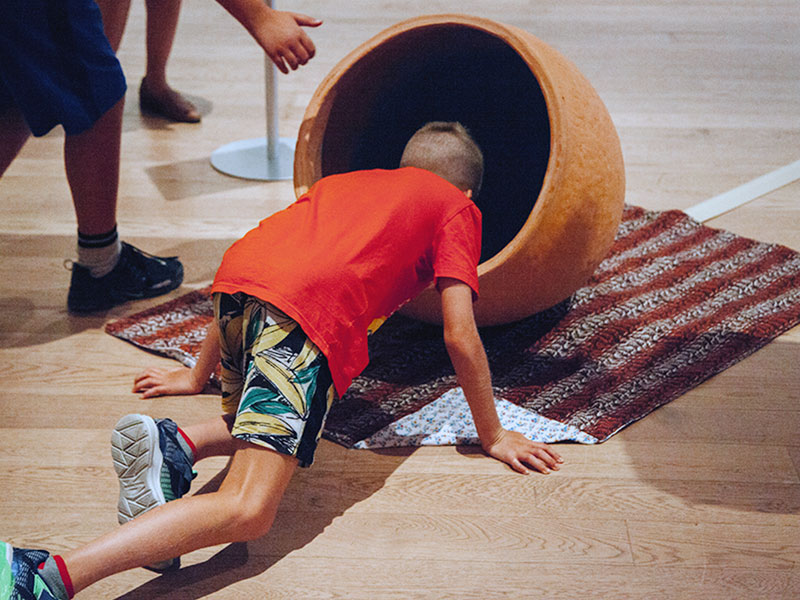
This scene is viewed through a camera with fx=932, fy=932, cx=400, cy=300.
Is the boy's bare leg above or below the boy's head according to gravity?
below

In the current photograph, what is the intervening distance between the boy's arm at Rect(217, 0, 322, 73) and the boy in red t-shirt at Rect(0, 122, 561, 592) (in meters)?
0.27

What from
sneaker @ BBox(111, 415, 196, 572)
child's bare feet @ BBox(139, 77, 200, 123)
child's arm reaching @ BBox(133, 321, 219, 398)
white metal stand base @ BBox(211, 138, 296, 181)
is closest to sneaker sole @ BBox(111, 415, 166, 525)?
sneaker @ BBox(111, 415, 196, 572)

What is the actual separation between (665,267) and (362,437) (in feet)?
2.97

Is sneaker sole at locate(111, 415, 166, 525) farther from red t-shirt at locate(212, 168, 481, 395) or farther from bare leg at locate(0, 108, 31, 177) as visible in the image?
bare leg at locate(0, 108, 31, 177)

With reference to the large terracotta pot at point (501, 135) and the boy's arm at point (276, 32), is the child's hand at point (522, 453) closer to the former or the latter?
the large terracotta pot at point (501, 135)

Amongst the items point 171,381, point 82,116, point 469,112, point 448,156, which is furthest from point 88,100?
point 469,112

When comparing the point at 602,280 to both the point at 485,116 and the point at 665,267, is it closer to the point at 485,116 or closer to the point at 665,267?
the point at 665,267

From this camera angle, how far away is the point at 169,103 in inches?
115

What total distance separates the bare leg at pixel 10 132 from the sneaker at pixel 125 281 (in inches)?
10.6

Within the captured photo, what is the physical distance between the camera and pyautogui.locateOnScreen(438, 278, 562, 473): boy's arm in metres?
1.34

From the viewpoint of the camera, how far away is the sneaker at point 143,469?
124cm

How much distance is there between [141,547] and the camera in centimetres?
112

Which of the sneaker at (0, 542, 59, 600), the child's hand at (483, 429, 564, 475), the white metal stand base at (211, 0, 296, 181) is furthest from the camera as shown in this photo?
the white metal stand base at (211, 0, 296, 181)

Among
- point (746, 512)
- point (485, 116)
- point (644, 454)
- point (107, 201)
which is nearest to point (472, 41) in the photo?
point (485, 116)
